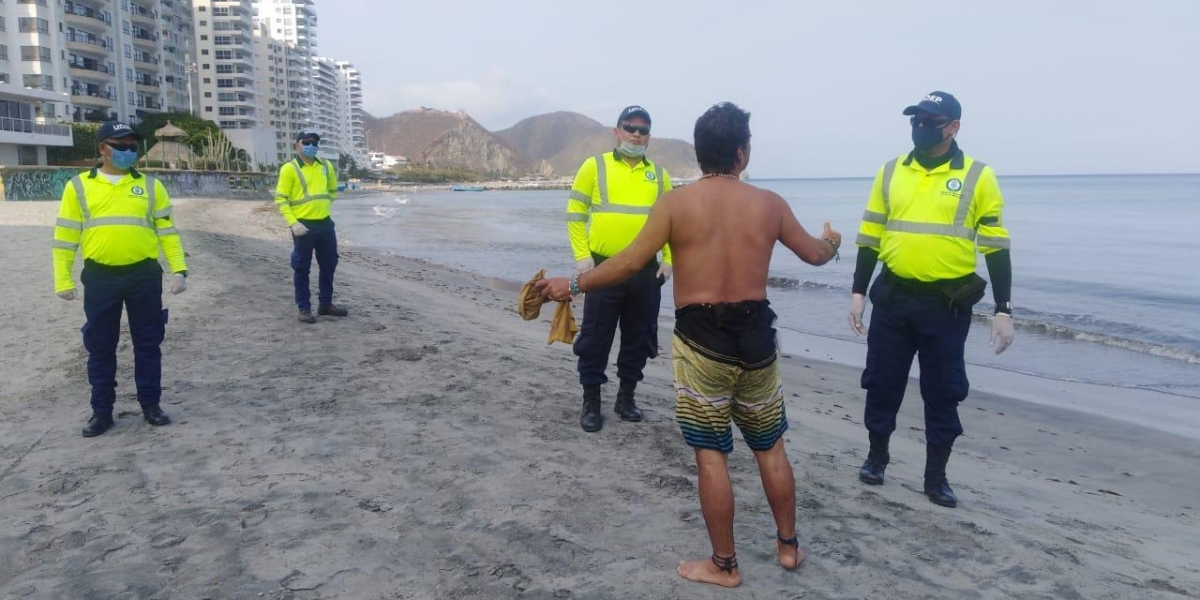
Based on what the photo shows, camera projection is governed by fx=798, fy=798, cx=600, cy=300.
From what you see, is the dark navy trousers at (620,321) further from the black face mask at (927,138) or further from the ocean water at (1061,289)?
the ocean water at (1061,289)

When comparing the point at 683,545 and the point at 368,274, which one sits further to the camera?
the point at 368,274

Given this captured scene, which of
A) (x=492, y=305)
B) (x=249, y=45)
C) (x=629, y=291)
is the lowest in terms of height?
(x=492, y=305)

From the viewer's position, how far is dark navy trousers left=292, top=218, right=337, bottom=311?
8.84 m

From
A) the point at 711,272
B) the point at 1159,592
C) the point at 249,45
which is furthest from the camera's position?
the point at 249,45

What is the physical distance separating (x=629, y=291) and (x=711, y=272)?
2068 millimetres

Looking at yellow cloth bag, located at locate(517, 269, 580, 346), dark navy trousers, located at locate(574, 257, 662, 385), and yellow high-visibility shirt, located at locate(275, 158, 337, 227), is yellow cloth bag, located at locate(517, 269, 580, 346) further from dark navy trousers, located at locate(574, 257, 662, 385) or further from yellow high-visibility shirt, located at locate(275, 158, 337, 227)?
yellow high-visibility shirt, located at locate(275, 158, 337, 227)

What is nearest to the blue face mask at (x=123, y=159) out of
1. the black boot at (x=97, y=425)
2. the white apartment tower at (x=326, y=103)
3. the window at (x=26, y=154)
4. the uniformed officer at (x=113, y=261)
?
the uniformed officer at (x=113, y=261)

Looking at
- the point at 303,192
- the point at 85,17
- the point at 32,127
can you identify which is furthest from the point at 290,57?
the point at 303,192

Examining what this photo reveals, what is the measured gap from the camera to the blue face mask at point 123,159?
5265 millimetres

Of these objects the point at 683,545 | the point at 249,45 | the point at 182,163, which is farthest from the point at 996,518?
the point at 249,45

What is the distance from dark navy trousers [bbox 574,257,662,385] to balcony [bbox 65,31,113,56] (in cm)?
7994

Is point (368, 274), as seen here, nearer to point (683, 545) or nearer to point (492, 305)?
point (492, 305)

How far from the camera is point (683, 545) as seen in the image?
3736 millimetres

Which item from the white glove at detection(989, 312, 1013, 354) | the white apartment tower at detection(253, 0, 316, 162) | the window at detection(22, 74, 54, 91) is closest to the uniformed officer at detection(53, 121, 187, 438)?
the white glove at detection(989, 312, 1013, 354)
